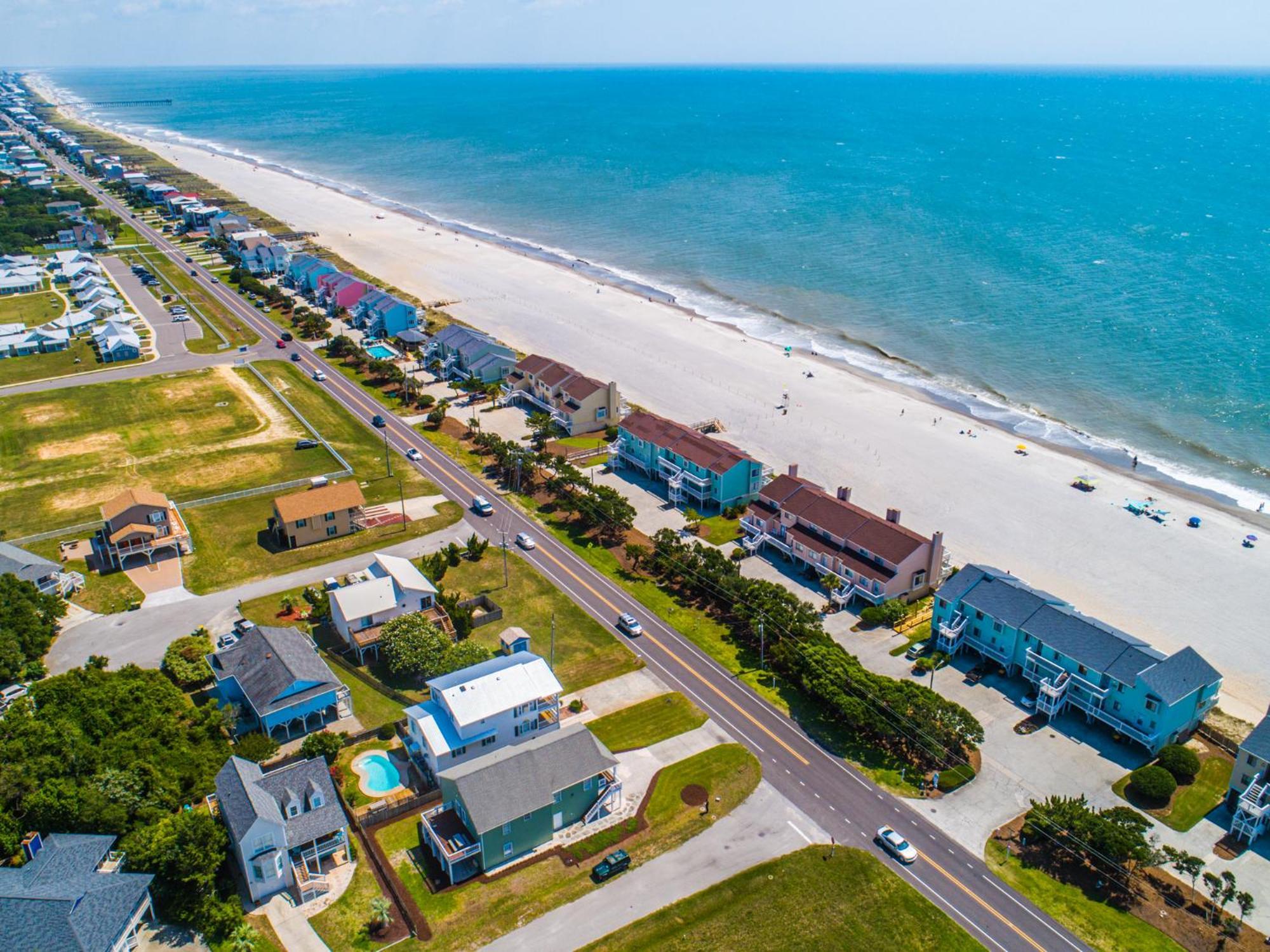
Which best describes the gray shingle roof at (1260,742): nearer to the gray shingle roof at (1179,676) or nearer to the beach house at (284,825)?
the gray shingle roof at (1179,676)

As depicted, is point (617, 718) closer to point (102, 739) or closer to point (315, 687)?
point (315, 687)

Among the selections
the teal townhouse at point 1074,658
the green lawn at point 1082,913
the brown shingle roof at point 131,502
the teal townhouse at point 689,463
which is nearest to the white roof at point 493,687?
the green lawn at point 1082,913

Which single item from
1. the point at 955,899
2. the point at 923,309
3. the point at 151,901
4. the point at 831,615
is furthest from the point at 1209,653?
the point at 923,309

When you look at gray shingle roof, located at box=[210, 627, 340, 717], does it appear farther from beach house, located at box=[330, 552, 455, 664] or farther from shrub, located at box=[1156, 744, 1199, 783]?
shrub, located at box=[1156, 744, 1199, 783]

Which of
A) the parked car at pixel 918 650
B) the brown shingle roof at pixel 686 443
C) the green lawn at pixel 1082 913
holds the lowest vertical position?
the green lawn at pixel 1082 913

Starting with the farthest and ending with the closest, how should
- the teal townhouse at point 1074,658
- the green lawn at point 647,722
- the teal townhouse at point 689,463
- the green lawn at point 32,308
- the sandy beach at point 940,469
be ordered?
the green lawn at point 32,308, the teal townhouse at point 689,463, the sandy beach at point 940,469, the green lawn at point 647,722, the teal townhouse at point 1074,658

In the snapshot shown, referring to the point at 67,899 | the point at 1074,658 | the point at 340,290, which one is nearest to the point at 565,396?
the point at 340,290

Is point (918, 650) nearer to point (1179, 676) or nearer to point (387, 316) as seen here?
point (1179, 676)
